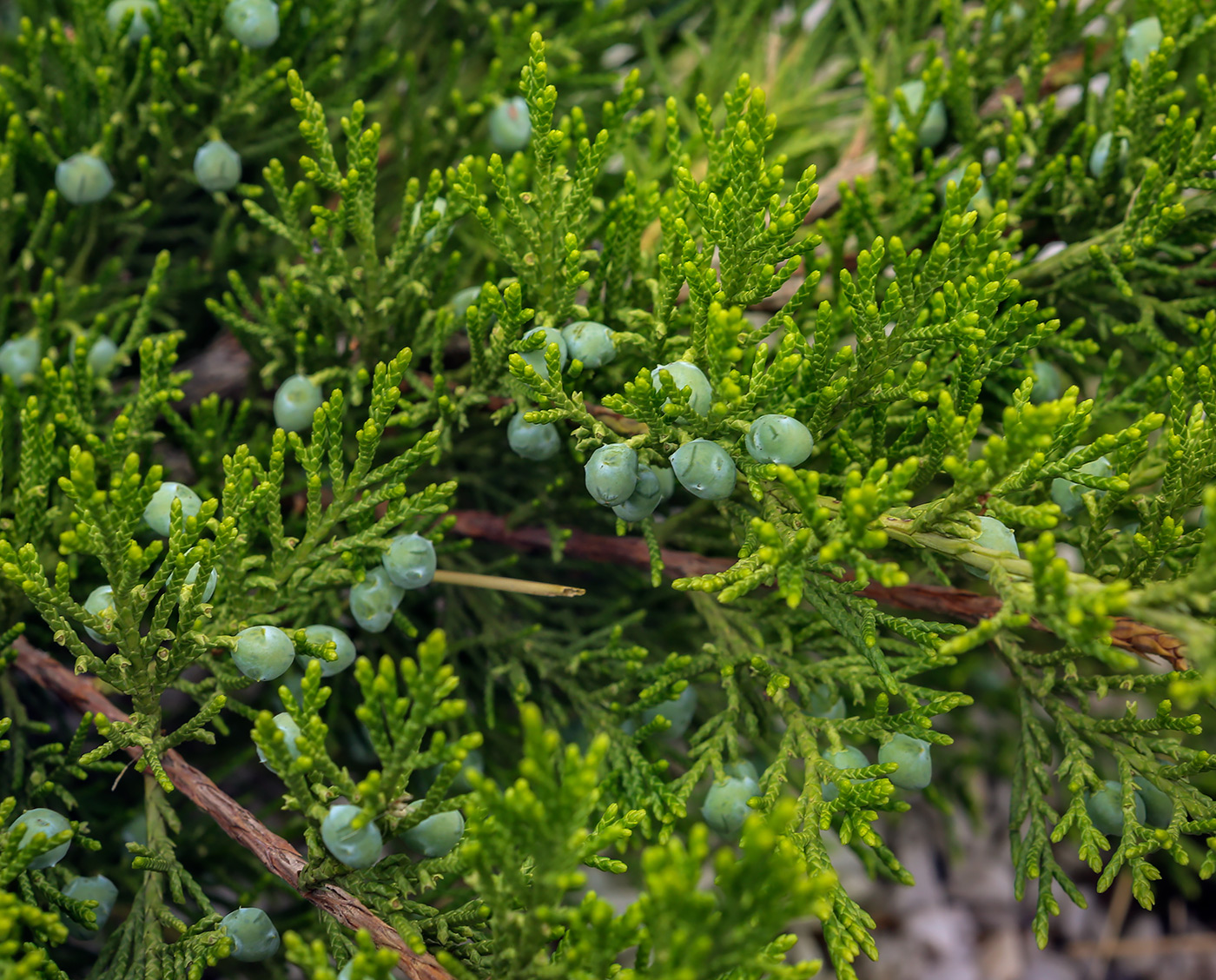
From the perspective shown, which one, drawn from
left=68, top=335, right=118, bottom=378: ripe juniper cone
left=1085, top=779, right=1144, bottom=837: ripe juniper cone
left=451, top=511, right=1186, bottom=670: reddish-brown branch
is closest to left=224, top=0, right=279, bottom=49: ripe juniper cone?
left=68, top=335, right=118, bottom=378: ripe juniper cone

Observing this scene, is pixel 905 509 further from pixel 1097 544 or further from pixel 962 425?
pixel 1097 544

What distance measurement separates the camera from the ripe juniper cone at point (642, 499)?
116 cm

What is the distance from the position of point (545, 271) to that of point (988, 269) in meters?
0.60

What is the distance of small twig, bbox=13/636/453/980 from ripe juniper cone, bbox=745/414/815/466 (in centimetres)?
73

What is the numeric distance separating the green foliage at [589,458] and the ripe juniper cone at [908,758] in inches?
0.5

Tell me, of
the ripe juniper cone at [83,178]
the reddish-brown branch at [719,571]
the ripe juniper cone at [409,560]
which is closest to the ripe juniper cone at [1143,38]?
the reddish-brown branch at [719,571]

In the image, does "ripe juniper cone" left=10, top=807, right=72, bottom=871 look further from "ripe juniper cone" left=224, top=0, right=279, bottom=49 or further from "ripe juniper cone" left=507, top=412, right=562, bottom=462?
"ripe juniper cone" left=224, top=0, right=279, bottom=49

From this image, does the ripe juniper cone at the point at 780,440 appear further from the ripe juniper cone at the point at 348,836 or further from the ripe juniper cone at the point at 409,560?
the ripe juniper cone at the point at 348,836

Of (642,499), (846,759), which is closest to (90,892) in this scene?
(642,499)

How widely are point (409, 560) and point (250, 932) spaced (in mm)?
508

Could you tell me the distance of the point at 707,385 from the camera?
111 cm

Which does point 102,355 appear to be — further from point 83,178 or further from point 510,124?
point 510,124

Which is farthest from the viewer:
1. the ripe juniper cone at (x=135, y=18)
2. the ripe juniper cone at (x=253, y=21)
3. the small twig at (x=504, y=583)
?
the ripe juniper cone at (x=135, y=18)

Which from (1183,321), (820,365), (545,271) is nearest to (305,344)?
(545,271)
